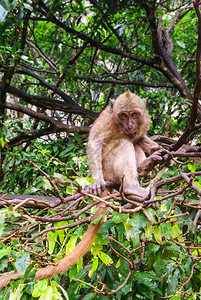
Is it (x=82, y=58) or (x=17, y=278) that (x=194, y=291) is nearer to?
(x=17, y=278)

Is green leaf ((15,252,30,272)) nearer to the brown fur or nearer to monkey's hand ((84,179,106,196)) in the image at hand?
the brown fur

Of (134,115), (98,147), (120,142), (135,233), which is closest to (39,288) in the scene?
(135,233)

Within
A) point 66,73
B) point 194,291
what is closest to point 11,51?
point 66,73

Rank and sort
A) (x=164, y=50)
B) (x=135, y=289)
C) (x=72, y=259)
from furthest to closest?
1. (x=164, y=50)
2. (x=135, y=289)
3. (x=72, y=259)

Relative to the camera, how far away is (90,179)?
203 cm

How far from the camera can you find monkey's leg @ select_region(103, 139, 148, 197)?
12.3 ft

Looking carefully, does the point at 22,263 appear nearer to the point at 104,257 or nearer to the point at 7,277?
the point at 7,277

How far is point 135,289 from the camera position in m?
2.77

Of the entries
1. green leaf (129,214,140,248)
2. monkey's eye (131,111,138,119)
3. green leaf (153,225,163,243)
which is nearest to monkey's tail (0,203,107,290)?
green leaf (129,214,140,248)

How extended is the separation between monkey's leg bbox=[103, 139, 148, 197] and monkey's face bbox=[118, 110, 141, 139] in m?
0.14

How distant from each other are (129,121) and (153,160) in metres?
0.89

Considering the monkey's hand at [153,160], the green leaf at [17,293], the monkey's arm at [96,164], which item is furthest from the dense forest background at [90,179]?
the monkey's arm at [96,164]

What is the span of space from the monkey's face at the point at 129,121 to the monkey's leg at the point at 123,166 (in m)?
0.14

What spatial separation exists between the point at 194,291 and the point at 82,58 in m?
6.75
